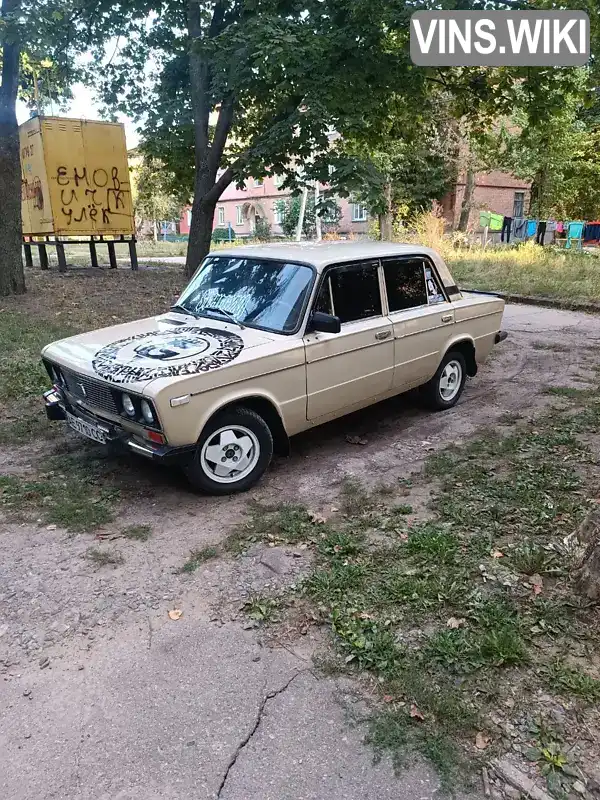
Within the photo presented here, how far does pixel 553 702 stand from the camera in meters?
2.52

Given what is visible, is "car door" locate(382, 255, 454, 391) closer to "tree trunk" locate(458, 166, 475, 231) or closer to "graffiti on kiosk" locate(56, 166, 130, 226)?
"graffiti on kiosk" locate(56, 166, 130, 226)

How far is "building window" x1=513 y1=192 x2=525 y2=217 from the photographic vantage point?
1420 inches

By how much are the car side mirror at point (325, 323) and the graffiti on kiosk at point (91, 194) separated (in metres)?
11.0

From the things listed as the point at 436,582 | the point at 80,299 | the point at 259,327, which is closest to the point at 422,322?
the point at 259,327

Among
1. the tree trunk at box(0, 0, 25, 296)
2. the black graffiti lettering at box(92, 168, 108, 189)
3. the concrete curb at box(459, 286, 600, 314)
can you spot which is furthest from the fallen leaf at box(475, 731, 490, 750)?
the black graffiti lettering at box(92, 168, 108, 189)

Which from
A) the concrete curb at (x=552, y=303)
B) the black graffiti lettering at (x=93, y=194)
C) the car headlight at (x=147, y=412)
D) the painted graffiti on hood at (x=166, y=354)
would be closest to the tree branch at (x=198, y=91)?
the black graffiti lettering at (x=93, y=194)

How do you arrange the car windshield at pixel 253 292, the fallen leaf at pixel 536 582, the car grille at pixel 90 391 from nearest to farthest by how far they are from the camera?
the fallen leaf at pixel 536 582
the car grille at pixel 90 391
the car windshield at pixel 253 292

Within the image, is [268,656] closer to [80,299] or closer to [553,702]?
[553,702]

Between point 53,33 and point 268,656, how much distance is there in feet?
38.6

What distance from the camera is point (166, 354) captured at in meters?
4.26

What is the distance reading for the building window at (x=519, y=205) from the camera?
36062 millimetres

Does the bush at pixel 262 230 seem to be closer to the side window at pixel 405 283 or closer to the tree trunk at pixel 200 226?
the tree trunk at pixel 200 226

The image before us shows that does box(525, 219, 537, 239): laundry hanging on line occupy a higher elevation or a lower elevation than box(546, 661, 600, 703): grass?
higher

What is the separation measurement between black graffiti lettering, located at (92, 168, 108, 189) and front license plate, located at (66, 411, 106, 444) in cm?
1077
